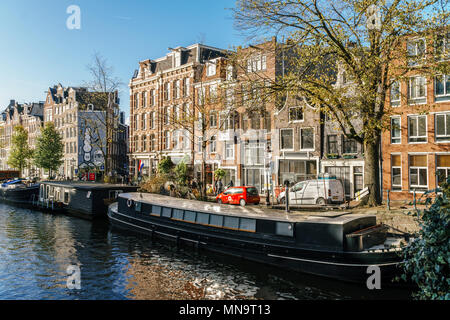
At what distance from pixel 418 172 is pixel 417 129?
3.18m

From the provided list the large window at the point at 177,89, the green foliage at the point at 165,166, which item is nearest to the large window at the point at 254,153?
the green foliage at the point at 165,166

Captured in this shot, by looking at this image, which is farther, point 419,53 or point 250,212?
point 419,53

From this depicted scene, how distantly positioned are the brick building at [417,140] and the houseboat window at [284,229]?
46.3ft

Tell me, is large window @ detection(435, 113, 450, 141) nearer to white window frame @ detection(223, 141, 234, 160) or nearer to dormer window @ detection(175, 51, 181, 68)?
white window frame @ detection(223, 141, 234, 160)

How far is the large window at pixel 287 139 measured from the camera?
3431 cm

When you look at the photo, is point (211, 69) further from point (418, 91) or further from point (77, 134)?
point (77, 134)

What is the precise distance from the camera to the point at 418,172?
27.0 metres

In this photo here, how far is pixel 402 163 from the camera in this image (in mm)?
27531

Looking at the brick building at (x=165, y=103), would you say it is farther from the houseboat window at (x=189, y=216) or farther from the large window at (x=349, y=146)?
the houseboat window at (x=189, y=216)

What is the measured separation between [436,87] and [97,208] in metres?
27.9

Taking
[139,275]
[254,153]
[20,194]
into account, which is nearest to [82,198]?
[20,194]

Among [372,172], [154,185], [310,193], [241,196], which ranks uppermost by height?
[372,172]

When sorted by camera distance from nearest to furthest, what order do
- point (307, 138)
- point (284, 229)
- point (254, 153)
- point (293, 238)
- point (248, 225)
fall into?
point (293, 238)
point (284, 229)
point (248, 225)
point (307, 138)
point (254, 153)
